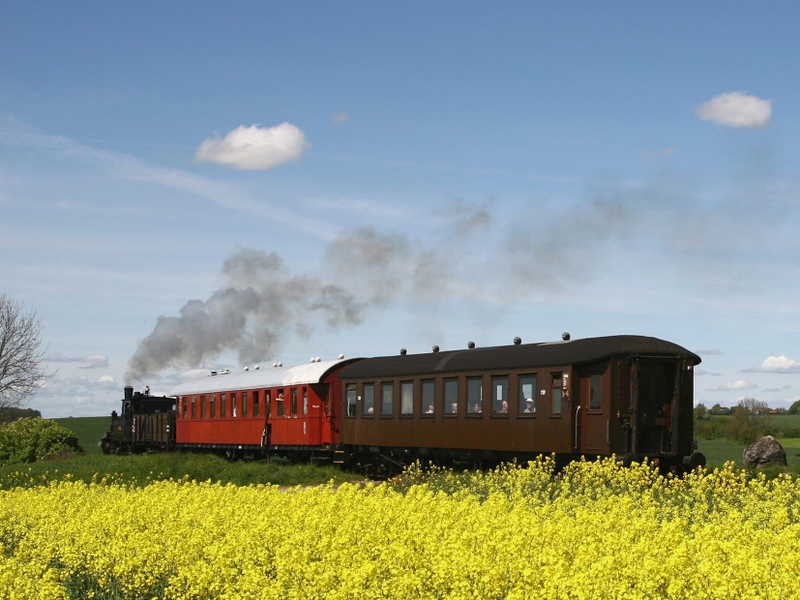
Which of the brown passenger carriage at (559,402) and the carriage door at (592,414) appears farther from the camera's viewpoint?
the brown passenger carriage at (559,402)

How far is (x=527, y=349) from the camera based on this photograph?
22.4m

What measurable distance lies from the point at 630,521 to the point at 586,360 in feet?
27.9

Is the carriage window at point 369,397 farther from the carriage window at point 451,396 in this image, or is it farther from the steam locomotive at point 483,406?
the carriage window at point 451,396

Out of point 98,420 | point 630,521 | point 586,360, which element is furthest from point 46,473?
point 98,420

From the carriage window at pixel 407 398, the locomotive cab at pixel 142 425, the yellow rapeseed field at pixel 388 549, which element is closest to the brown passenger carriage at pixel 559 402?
the carriage window at pixel 407 398

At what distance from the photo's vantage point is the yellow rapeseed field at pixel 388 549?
8383 mm

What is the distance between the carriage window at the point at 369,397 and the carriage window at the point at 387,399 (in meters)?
0.50

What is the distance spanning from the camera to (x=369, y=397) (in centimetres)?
2828

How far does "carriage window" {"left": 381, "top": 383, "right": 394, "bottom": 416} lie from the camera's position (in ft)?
89.0

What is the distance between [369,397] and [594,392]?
29.7 feet

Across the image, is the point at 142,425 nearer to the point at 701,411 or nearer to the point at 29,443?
the point at 29,443

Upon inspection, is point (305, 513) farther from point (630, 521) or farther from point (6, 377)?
point (6, 377)

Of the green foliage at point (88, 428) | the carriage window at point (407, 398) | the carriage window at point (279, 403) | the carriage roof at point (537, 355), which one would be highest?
the carriage roof at point (537, 355)

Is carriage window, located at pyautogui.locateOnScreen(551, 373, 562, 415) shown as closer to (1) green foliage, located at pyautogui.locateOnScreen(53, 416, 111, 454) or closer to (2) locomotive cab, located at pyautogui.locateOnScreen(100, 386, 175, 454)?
(2) locomotive cab, located at pyautogui.locateOnScreen(100, 386, 175, 454)
